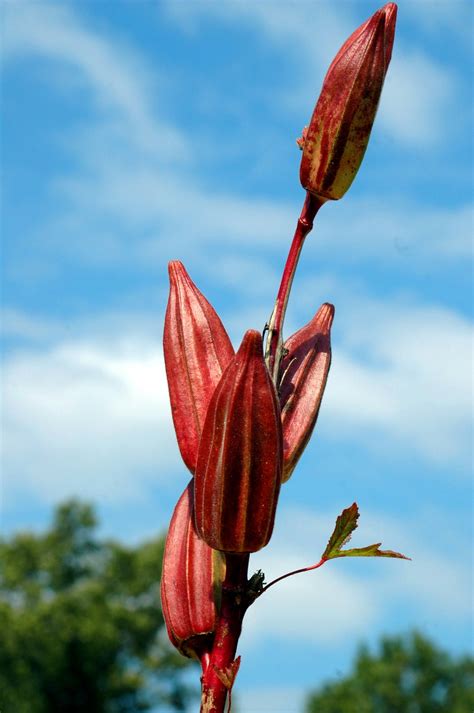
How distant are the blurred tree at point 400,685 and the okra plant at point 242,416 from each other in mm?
46411

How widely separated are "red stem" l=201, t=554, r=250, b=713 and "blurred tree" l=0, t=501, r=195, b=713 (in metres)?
32.7

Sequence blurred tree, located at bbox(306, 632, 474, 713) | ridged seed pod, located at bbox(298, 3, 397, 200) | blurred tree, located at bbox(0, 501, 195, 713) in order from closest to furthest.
Result: ridged seed pod, located at bbox(298, 3, 397, 200) → blurred tree, located at bbox(0, 501, 195, 713) → blurred tree, located at bbox(306, 632, 474, 713)

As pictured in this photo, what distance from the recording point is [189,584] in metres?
1.82

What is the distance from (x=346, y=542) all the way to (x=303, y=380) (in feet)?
1.02

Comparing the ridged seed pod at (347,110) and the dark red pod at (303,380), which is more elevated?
the ridged seed pod at (347,110)

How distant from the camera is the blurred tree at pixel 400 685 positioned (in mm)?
45844

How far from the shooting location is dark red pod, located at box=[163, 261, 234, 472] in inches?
71.6

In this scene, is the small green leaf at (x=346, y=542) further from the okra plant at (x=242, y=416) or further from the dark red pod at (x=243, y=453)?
the dark red pod at (x=243, y=453)

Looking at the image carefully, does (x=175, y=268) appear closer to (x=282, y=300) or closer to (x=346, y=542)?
(x=282, y=300)

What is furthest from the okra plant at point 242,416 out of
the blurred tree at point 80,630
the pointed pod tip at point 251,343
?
the blurred tree at point 80,630

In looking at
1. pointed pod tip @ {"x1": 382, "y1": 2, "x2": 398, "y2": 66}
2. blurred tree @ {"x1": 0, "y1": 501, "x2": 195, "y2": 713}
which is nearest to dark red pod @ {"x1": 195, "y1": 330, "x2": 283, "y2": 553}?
pointed pod tip @ {"x1": 382, "y1": 2, "x2": 398, "y2": 66}

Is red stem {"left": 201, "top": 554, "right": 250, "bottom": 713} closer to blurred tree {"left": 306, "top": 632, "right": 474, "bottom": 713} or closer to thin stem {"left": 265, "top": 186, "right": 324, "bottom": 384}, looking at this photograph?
thin stem {"left": 265, "top": 186, "right": 324, "bottom": 384}

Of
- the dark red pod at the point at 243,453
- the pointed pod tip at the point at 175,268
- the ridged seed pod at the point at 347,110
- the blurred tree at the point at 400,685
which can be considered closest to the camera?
the dark red pod at the point at 243,453

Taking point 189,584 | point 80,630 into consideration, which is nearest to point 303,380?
point 189,584
